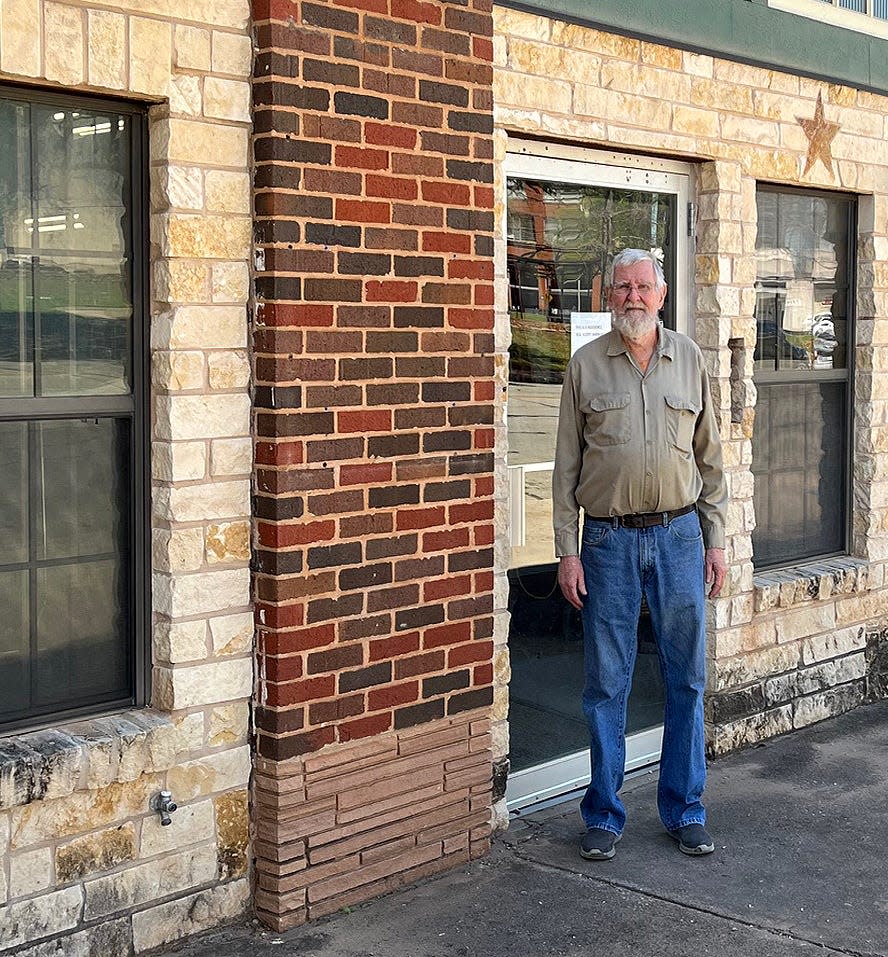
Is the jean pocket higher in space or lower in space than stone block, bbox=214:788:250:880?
higher

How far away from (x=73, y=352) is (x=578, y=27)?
103 inches

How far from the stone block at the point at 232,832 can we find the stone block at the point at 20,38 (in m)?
2.24

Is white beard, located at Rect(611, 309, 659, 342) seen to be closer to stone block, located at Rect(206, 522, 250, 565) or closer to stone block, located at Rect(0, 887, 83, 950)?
stone block, located at Rect(206, 522, 250, 565)

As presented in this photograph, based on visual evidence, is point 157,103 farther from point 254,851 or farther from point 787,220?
point 787,220

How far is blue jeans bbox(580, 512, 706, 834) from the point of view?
5.21m

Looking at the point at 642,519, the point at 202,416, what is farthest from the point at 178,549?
the point at 642,519

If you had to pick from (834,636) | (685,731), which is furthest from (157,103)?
(834,636)

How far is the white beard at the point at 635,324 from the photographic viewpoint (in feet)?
16.8

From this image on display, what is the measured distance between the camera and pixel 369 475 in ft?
15.6

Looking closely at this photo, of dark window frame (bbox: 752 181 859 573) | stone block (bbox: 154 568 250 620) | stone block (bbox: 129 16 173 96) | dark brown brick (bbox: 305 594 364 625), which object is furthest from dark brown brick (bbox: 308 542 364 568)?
dark window frame (bbox: 752 181 859 573)

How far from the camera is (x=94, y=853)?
4.19 meters

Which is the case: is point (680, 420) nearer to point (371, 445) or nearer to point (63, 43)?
point (371, 445)

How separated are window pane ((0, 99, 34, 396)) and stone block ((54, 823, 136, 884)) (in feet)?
4.31

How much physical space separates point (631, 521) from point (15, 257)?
2335 mm
